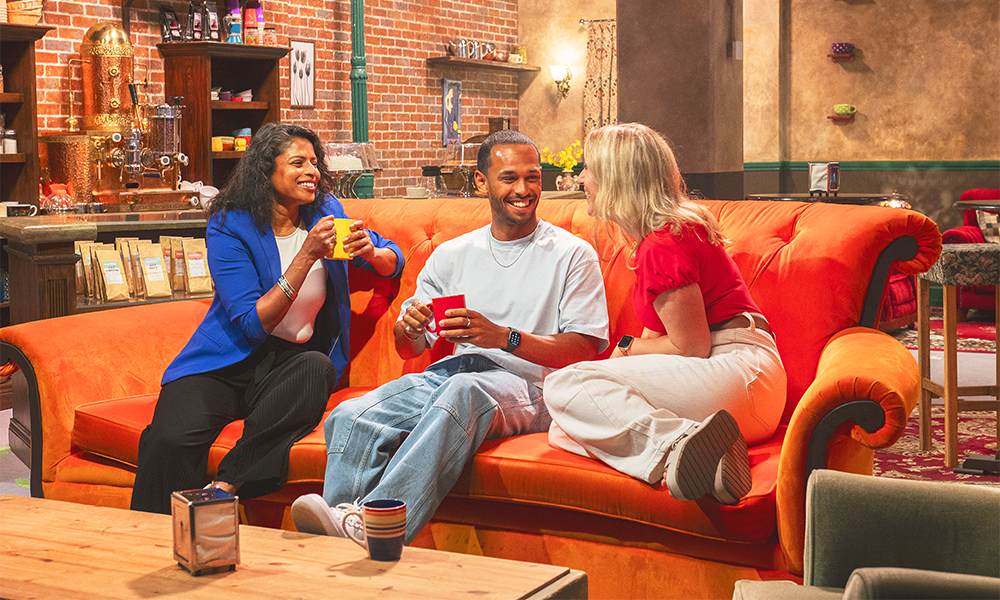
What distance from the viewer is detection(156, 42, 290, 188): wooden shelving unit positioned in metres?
6.25

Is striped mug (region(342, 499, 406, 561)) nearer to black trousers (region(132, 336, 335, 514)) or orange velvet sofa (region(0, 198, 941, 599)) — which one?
orange velvet sofa (region(0, 198, 941, 599))

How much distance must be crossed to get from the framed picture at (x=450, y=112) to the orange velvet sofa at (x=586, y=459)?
645cm

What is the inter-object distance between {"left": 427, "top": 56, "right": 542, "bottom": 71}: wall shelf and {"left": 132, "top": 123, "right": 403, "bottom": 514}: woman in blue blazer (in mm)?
6666

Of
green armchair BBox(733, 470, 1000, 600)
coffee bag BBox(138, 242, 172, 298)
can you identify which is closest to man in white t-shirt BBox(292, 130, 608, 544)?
green armchair BBox(733, 470, 1000, 600)

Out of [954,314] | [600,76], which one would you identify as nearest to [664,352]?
[954,314]

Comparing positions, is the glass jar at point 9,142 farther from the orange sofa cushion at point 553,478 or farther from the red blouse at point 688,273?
the red blouse at point 688,273

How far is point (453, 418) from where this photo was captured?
2127 millimetres

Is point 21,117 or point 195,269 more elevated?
point 21,117

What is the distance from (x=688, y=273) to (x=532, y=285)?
53cm

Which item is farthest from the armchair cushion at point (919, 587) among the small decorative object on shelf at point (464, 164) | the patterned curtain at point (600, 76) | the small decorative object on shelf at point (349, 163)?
the patterned curtain at point (600, 76)

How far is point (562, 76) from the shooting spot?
1034 cm

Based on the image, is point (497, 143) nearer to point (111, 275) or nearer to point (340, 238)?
point (340, 238)

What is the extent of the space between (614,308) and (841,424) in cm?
88

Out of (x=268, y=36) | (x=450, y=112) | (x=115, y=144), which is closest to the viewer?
(x=115, y=144)
